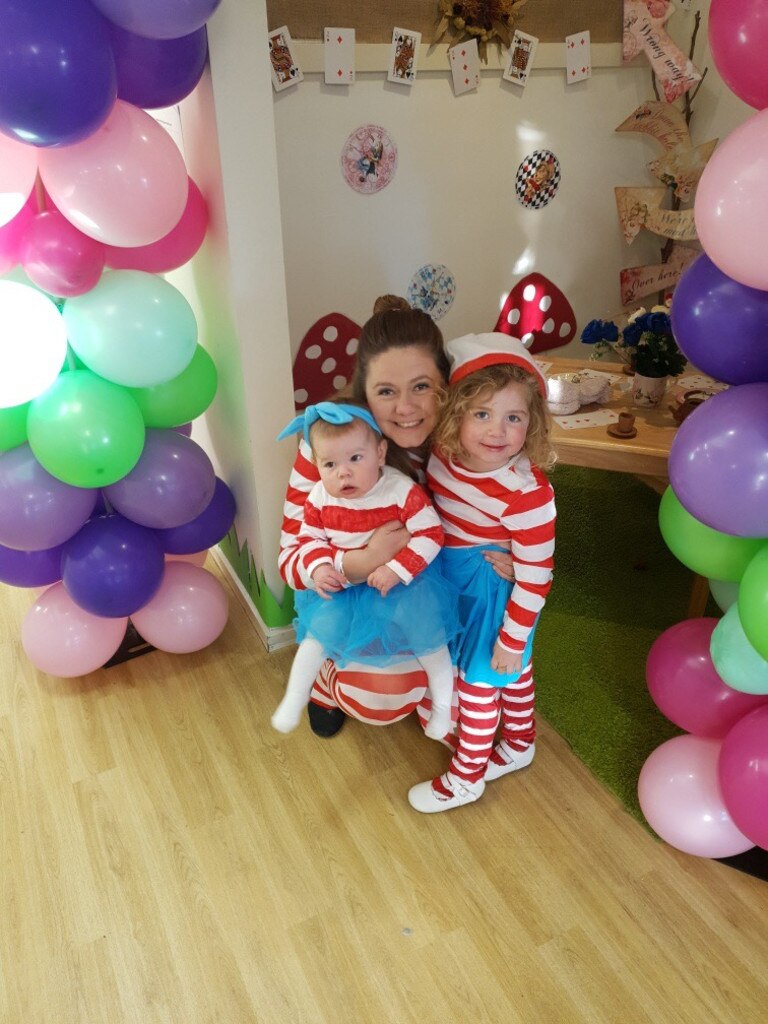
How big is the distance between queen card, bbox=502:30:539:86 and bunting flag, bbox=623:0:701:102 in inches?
17.6

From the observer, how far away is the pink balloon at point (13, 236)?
1584mm

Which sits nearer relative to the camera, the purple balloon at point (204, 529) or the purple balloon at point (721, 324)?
the purple balloon at point (721, 324)

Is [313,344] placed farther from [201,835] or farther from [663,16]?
[663,16]

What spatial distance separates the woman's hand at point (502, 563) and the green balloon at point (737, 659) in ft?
1.36

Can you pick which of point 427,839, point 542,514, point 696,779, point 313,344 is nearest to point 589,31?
point 313,344

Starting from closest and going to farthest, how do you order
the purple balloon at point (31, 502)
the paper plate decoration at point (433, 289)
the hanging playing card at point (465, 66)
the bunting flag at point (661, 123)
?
the purple balloon at point (31, 502) < the hanging playing card at point (465, 66) < the paper plate decoration at point (433, 289) < the bunting flag at point (661, 123)

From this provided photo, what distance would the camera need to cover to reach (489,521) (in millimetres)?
1592

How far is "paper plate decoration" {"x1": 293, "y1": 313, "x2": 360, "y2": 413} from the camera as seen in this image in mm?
2729

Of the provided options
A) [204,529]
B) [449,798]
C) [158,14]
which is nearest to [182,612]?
[204,529]

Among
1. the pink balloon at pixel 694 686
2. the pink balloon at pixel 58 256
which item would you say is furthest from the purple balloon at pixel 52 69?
the pink balloon at pixel 694 686

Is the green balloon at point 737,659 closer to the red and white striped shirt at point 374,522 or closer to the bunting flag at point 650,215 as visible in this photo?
the red and white striped shirt at point 374,522

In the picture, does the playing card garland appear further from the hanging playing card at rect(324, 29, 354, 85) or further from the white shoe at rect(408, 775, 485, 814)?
the white shoe at rect(408, 775, 485, 814)

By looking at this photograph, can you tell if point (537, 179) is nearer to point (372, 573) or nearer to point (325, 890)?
point (372, 573)

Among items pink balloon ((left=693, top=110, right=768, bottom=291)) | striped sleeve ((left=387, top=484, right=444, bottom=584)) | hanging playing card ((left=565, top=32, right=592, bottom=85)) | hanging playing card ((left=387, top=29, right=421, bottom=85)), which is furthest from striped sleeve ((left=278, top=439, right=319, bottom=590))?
hanging playing card ((left=565, top=32, right=592, bottom=85))
